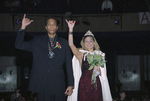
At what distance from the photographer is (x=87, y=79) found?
386 cm

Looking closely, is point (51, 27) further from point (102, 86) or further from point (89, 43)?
point (102, 86)

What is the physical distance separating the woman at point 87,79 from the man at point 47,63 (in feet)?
2.68

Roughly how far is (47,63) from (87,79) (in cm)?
122

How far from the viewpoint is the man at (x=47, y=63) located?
110 inches

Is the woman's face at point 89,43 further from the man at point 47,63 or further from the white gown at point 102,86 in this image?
the man at point 47,63

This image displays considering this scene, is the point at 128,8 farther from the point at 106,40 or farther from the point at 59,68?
the point at 59,68

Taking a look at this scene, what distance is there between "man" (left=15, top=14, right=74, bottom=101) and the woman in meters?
0.82

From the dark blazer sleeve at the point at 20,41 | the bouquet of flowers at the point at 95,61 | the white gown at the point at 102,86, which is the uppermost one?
the dark blazer sleeve at the point at 20,41

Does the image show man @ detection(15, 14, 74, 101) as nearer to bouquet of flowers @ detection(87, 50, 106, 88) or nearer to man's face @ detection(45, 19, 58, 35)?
man's face @ detection(45, 19, 58, 35)

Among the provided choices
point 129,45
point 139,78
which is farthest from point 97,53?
point 139,78

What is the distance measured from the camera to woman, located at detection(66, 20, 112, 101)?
3.81 meters

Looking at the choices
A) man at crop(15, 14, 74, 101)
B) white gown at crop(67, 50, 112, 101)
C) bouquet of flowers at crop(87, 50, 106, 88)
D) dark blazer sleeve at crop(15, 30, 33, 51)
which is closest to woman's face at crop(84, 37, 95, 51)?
bouquet of flowers at crop(87, 50, 106, 88)

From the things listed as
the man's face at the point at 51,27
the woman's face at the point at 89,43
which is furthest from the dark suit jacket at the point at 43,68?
the woman's face at the point at 89,43

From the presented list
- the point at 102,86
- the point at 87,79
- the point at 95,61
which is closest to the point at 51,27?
the point at 95,61
